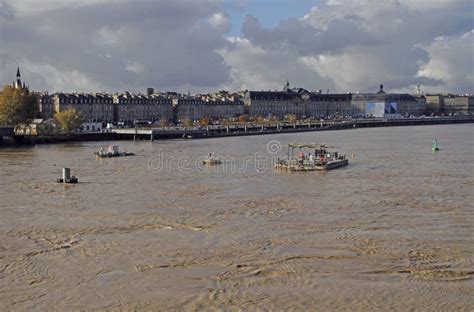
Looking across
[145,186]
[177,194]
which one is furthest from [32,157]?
[177,194]

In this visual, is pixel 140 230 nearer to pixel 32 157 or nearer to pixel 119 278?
pixel 119 278

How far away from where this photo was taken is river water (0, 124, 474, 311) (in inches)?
459

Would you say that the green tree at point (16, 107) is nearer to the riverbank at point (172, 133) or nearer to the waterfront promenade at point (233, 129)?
the riverbank at point (172, 133)

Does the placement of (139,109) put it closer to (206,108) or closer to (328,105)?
(206,108)

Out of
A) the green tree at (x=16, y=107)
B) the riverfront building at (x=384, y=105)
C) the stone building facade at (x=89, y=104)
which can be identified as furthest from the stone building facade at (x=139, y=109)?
the riverfront building at (x=384, y=105)

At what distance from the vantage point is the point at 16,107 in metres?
63.8

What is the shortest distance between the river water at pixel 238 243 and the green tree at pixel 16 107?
123 feet

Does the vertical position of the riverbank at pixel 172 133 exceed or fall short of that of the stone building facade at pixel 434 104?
it falls short

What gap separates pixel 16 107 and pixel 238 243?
2091 inches

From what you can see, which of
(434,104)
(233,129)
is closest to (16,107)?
(233,129)

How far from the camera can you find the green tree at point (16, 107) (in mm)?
63250

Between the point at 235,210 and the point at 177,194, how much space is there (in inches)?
166

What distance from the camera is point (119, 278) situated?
1263 centimetres

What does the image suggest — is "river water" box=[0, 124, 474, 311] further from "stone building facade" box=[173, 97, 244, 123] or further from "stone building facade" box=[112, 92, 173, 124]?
"stone building facade" box=[173, 97, 244, 123]
